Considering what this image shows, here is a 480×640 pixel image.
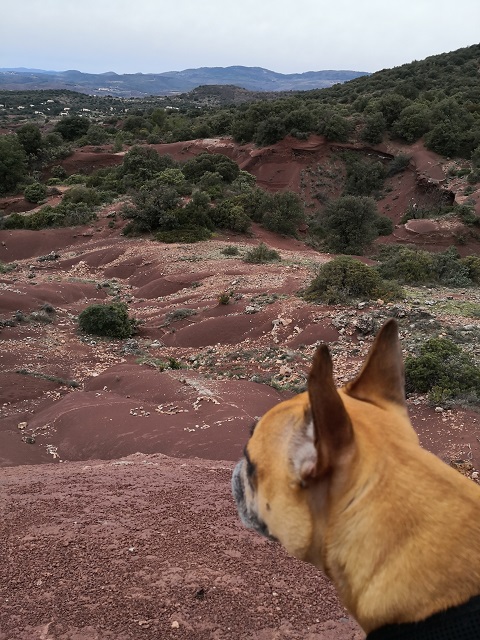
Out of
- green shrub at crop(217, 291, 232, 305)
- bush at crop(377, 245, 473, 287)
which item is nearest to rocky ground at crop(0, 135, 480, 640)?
green shrub at crop(217, 291, 232, 305)

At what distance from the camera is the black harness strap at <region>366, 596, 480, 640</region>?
128 cm

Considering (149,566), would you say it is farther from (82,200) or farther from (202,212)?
(82,200)

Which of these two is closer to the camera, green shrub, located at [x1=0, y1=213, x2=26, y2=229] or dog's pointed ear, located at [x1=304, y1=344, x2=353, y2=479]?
dog's pointed ear, located at [x1=304, y1=344, x2=353, y2=479]

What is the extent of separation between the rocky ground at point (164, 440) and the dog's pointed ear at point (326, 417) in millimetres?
2297

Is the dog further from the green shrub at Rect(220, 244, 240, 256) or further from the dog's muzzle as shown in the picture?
the green shrub at Rect(220, 244, 240, 256)

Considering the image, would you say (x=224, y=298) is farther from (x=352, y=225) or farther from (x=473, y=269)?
(x=352, y=225)

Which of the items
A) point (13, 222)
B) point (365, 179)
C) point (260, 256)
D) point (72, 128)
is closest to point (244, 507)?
point (260, 256)

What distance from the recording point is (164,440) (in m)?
6.91

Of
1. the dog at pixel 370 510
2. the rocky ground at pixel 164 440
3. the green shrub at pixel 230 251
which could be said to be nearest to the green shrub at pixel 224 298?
the rocky ground at pixel 164 440

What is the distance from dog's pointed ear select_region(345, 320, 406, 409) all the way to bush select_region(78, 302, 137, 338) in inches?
468

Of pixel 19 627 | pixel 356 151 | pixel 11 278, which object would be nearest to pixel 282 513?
pixel 19 627

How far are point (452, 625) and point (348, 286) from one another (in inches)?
479

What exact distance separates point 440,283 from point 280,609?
14.7 m

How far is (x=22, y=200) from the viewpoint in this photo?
31.7 m
